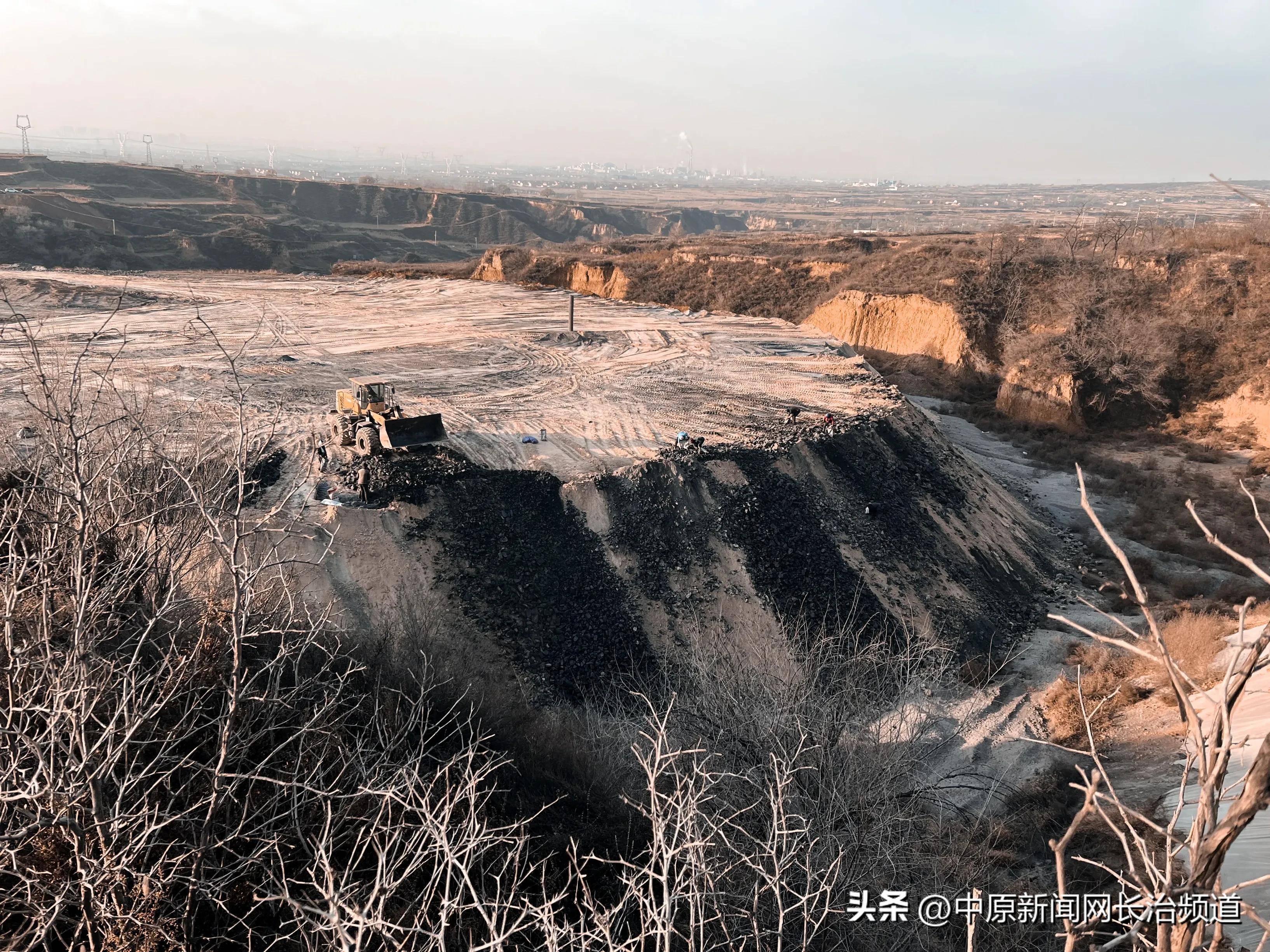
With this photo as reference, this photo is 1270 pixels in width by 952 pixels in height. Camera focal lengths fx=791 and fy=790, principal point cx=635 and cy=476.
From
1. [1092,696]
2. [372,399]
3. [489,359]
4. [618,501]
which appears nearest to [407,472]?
[372,399]

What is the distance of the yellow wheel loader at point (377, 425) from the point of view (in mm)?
17906

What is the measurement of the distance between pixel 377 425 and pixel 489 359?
1065 cm

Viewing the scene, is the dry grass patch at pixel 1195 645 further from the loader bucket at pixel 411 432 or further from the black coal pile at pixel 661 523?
the loader bucket at pixel 411 432

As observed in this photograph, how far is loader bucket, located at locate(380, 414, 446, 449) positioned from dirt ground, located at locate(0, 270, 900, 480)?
1169mm

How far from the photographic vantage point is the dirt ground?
21.6 m

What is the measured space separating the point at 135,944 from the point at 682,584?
40.7 ft

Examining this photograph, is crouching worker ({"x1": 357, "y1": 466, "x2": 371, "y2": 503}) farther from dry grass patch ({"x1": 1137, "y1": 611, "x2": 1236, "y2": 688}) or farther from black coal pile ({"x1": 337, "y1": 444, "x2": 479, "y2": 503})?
dry grass patch ({"x1": 1137, "y1": 611, "x2": 1236, "y2": 688})

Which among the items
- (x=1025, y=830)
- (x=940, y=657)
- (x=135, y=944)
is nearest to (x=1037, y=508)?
(x=940, y=657)

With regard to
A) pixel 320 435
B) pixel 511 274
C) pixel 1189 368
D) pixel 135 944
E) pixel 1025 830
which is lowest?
pixel 1025 830

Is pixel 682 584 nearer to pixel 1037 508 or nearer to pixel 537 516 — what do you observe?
pixel 537 516

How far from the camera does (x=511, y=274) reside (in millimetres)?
50281

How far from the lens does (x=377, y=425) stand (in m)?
18.0

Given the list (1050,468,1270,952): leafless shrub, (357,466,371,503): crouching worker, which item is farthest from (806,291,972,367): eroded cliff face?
(1050,468,1270,952): leafless shrub

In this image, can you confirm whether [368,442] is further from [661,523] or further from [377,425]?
[661,523]
